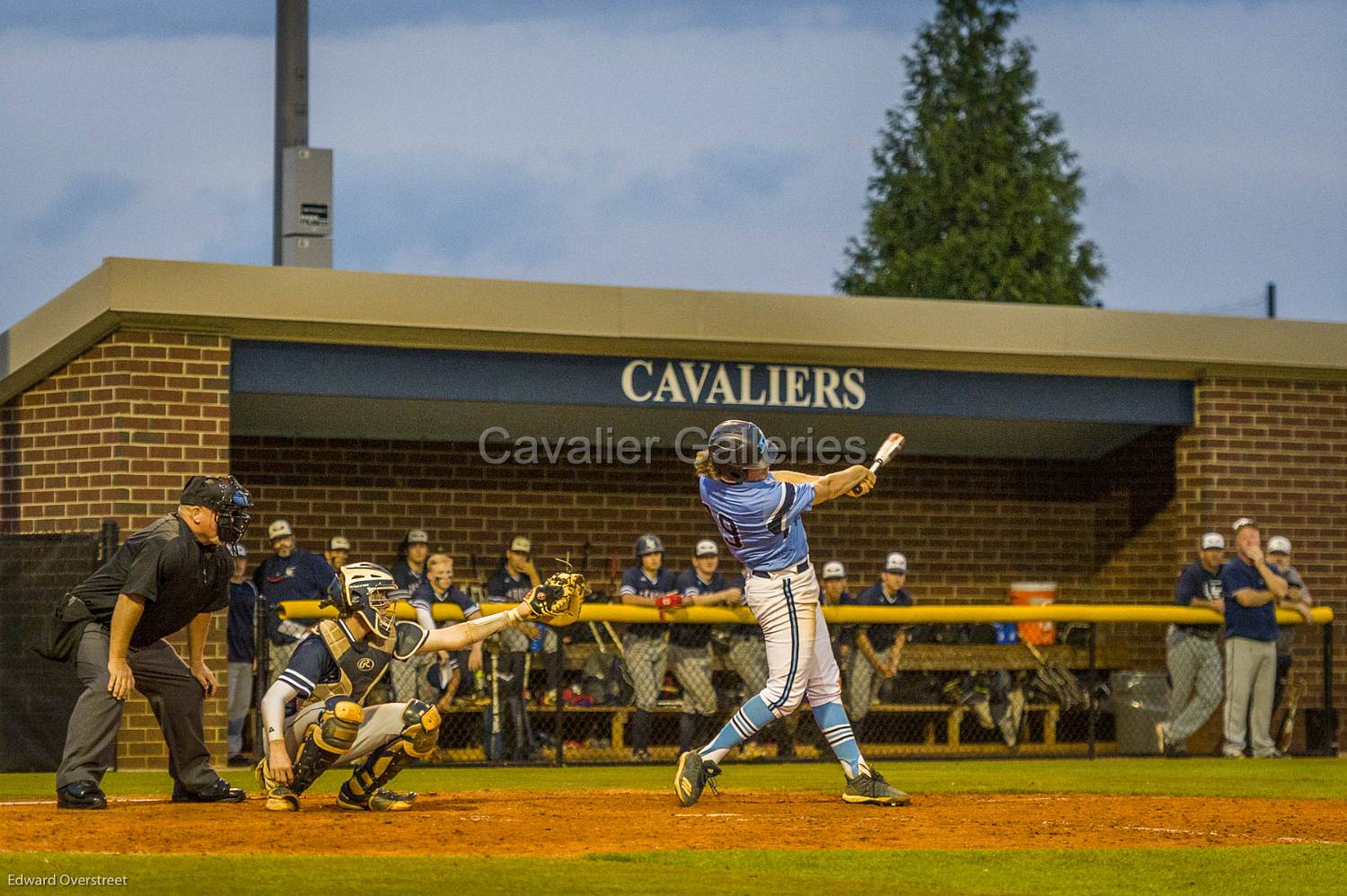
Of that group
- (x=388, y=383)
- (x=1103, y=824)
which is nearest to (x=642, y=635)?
(x=388, y=383)

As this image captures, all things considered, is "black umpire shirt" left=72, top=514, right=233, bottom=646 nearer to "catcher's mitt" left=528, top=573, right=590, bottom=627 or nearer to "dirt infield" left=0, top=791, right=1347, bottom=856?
"dirt infield" left=0, top=791, right=1347, bottom=856

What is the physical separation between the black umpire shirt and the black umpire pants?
5.2 inches

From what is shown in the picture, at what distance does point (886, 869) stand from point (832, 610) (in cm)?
702

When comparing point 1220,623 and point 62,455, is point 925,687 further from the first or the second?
point 62,455

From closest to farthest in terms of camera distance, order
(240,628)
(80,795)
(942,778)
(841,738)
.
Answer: (80,795)
(841,738)
(942,778)
(240,628)

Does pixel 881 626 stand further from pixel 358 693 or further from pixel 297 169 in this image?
pixel 358 693

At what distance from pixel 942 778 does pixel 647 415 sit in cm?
576

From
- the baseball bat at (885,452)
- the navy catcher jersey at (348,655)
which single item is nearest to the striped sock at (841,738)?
the baseball bat at (885,452)

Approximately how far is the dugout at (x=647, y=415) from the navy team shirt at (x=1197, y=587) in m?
1.07

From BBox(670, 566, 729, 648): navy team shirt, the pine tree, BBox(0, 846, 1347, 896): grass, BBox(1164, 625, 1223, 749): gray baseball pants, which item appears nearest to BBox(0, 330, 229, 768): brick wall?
BBox(670, 566, 729, 648): navy team shirt

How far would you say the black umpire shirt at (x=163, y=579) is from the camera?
8.42 meters

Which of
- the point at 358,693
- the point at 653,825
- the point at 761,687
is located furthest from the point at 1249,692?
the point at 358,693

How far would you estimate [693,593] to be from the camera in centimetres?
1453

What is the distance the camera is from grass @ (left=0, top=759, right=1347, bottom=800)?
431 inches
